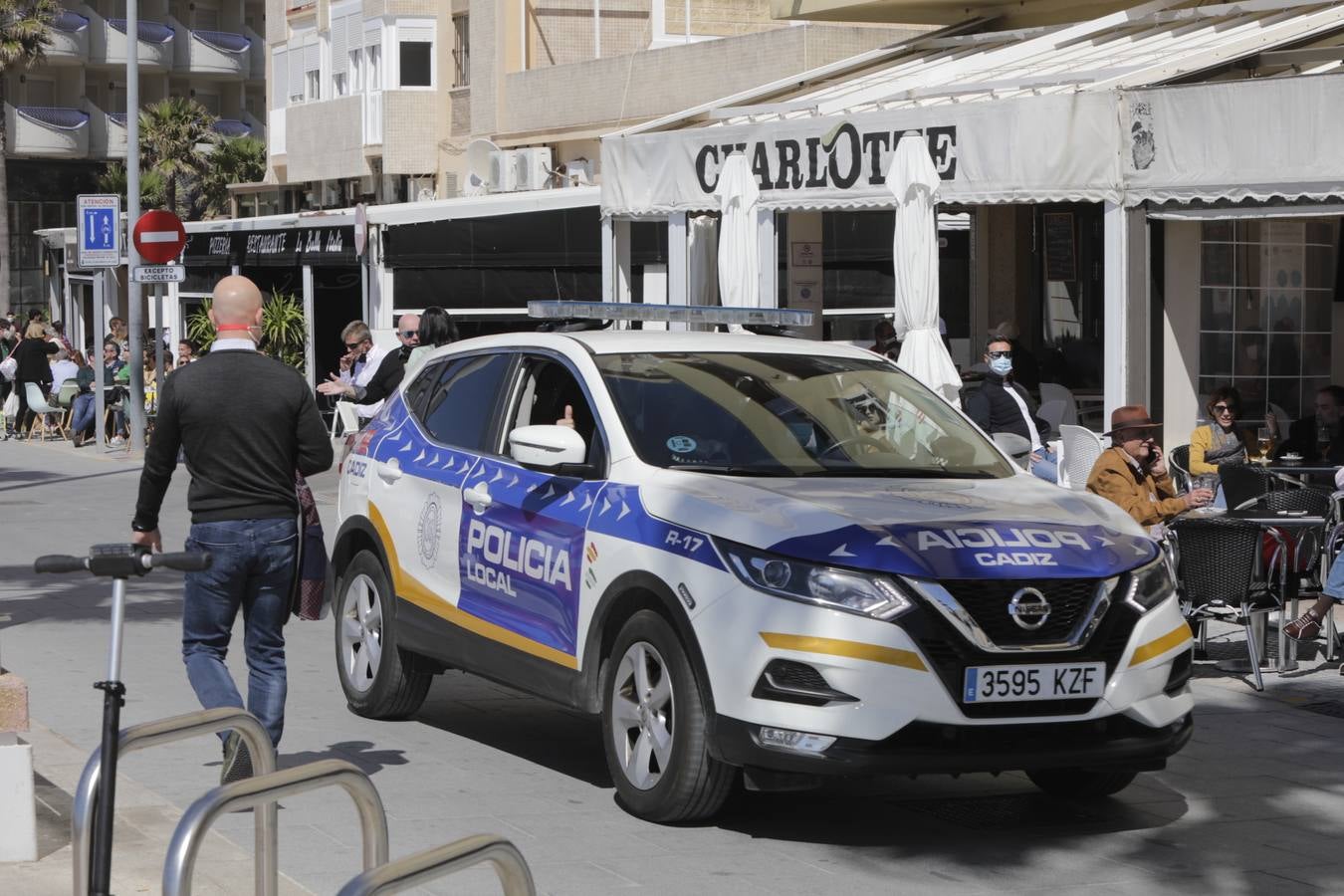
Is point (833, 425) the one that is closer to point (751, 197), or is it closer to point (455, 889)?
point (455, 889)

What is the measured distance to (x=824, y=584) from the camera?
7.03 meters

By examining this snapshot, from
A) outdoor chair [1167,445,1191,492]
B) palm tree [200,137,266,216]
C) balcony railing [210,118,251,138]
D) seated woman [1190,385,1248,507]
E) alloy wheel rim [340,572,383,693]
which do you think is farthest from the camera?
balcony railing [210,118,251,138]

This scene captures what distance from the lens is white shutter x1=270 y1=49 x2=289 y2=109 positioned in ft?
160

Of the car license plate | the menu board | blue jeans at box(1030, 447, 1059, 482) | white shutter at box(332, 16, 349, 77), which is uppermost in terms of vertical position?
white shutter at box(332, 16, 349, 77)

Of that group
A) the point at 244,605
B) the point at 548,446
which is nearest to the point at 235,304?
the point at 244,605

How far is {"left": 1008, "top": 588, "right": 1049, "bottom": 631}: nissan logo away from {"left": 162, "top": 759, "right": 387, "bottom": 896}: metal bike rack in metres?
3.05

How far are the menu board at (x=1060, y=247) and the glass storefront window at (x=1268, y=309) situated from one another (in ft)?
14.2

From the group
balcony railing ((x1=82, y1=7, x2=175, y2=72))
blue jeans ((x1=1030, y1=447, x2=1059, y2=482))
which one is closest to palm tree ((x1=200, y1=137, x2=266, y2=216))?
balcony railing ((x1=82, y1=7, x2=175, y2=72))

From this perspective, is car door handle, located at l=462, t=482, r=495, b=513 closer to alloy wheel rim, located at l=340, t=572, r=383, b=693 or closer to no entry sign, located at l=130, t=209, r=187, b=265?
alloy wheel rim, located at l=340, t=572, r=383, b=693

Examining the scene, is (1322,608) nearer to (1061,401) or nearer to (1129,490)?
(1129,490)

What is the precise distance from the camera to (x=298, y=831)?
740cm

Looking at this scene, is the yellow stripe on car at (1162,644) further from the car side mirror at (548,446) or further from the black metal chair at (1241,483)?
the black metal chair at (1241,483)

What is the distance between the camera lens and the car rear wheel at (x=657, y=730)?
23.9 ft

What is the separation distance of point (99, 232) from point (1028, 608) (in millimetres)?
23346
